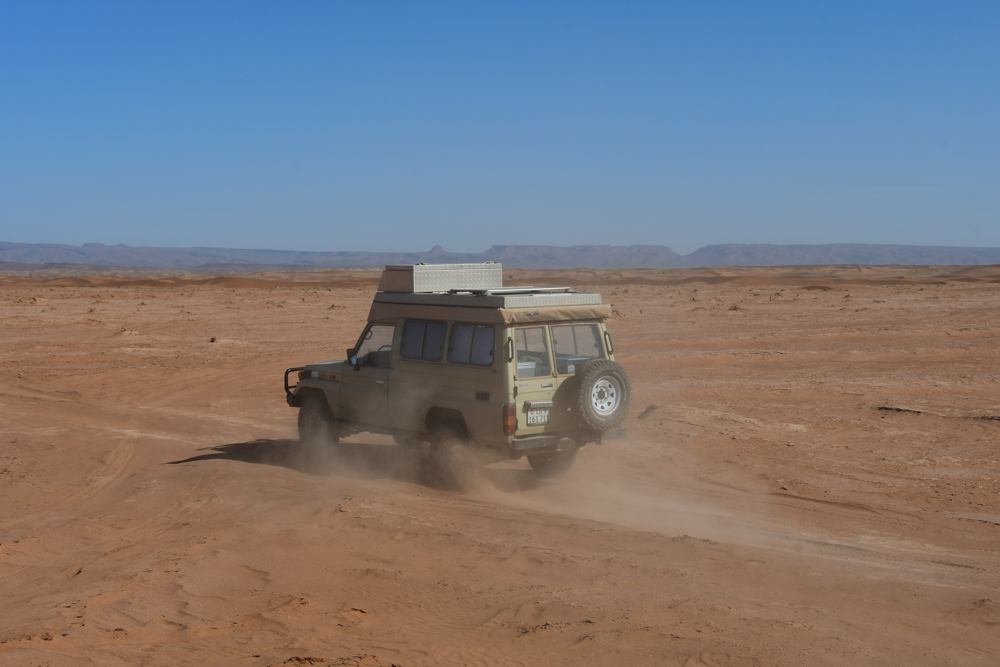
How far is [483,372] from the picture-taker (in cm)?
1060

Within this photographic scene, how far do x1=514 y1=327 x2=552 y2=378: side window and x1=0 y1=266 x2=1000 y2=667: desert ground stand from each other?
1.49 metres

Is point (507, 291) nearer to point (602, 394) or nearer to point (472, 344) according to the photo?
point (472, 344)

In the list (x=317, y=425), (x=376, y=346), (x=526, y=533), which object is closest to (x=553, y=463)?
(x=376, y=346)

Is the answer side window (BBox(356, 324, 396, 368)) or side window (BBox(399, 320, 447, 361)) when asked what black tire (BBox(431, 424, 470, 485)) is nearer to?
side window (BBox(399, 320, 447, 361))

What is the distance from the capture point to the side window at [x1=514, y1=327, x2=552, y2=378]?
10.7m

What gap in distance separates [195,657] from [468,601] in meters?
2.07

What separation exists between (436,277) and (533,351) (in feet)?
6.61

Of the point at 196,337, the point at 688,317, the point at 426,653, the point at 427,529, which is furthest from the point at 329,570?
the point at 688,317

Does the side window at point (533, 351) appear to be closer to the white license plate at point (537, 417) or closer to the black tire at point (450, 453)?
the white license plate at point (537, 417)

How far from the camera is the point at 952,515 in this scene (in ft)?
32.0

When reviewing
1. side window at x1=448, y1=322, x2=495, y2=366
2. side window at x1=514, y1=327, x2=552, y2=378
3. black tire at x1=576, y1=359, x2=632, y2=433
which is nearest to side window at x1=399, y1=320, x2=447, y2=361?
side window at x1=448, y1=322, x2=495, y2=366

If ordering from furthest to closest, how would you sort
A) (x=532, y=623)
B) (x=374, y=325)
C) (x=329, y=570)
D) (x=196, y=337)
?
(x=196, y=337), (x=374, y=325), (x=329, y=570), (x=532, y=623)

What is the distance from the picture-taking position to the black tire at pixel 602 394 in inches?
413

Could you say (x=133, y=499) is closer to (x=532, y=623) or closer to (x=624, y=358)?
(x=532, y=623)
